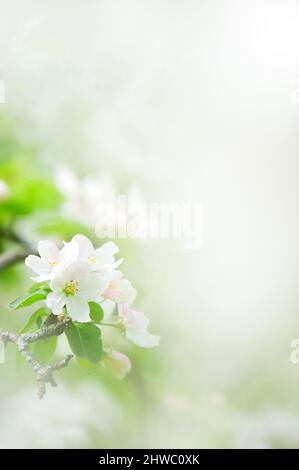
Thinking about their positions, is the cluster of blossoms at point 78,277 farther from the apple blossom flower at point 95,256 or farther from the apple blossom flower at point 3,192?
the apple blossom flower at point 3,192

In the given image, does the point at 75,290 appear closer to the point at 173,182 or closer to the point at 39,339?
the point at 39,339

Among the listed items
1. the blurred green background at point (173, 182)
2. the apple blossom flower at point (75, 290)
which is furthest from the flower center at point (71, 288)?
the blurred green background at point (173, 182)

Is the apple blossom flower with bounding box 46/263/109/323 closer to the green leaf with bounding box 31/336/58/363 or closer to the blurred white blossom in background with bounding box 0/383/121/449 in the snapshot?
the green leaf with bounding box 31/336/58/363
